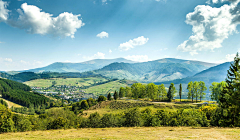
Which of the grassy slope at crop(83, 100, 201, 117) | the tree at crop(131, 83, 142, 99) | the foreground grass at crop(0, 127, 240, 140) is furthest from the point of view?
the tree at crop(131, 83, 142, 99)

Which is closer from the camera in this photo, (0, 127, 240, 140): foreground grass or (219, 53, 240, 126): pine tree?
(0, 127, 240, 140): foreground grass

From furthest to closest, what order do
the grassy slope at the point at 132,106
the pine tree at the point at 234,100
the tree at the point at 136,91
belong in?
the tree at the point at 136,91 → the grassy slope at the point at 132,106 → the pine tree at the point at 234,100

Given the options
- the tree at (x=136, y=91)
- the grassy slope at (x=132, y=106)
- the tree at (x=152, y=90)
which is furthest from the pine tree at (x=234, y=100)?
Result: the tree at (x=136, y=91)

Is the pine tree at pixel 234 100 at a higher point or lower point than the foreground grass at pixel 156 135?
higher

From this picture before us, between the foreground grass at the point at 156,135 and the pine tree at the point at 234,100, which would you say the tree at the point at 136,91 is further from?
the foreground grass at the point at 156,135

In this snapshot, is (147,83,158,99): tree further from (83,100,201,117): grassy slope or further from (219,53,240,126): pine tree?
(219,53,240,126): pine tree

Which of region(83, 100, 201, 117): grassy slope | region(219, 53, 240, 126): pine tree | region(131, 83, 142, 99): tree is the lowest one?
region(83, 100, 201, 117): grassy slope

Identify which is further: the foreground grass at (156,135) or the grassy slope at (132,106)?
the grassy slope at (132,106)

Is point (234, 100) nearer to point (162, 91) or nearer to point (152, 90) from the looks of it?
point (162, 91)

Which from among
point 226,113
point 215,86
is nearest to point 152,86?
point 215,86

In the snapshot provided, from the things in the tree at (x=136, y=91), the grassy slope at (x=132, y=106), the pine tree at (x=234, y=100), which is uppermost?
the pine tree at (x=234, y=100)

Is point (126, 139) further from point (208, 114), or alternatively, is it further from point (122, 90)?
point (122, 90)

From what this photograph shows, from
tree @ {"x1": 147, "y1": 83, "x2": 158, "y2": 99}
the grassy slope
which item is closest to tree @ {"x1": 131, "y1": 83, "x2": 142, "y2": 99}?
tree @ {"x1": 147, "y1": 83, "x2": 158, "y2": 99}

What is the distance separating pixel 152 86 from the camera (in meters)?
113
